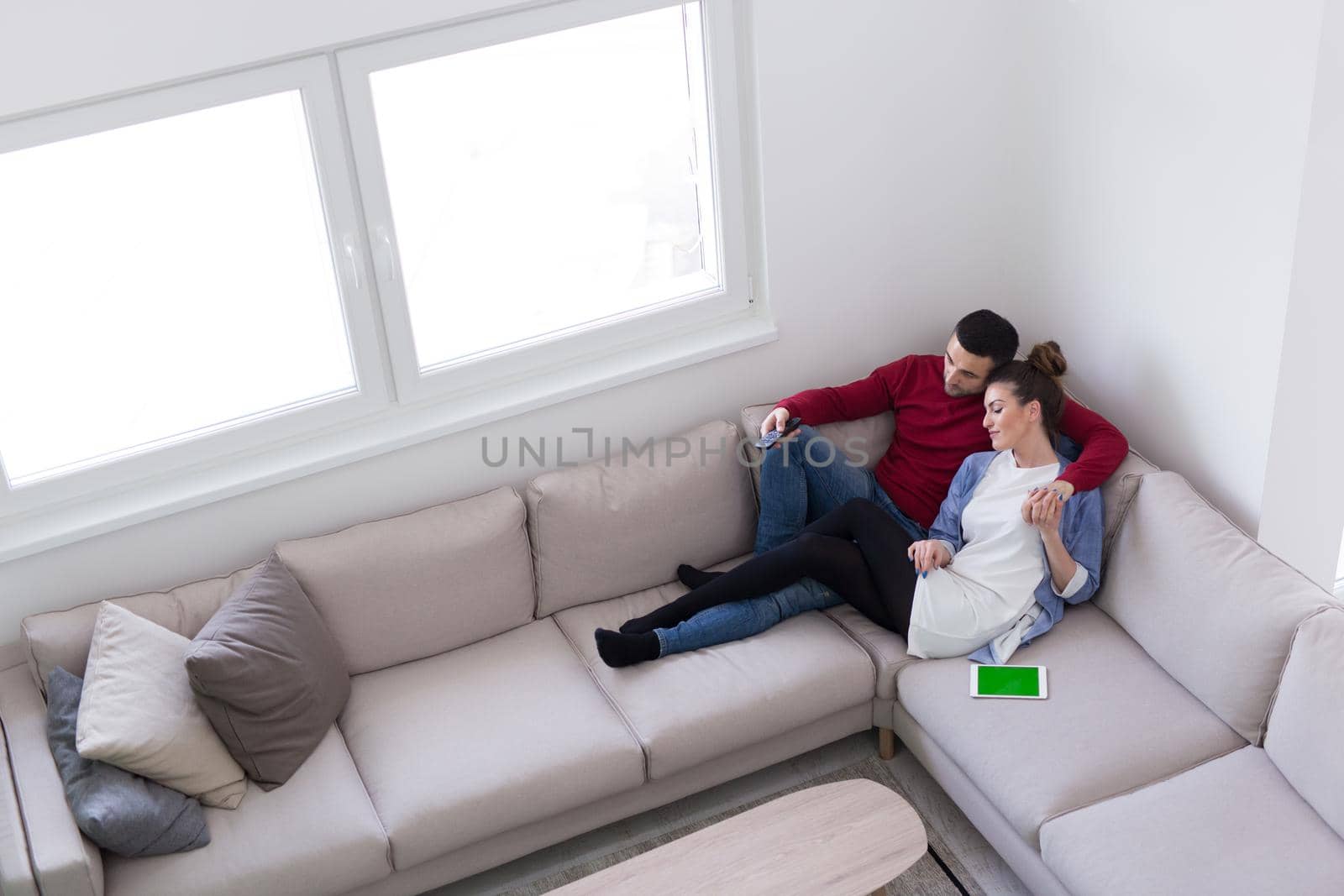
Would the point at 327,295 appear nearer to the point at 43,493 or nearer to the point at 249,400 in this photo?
the point at 249,400

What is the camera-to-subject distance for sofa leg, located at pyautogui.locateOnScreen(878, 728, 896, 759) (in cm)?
333

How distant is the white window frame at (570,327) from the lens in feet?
10.2

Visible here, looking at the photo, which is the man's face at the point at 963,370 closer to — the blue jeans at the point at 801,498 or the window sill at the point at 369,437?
the blue jeans at the point at 801,498

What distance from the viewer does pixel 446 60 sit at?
125 inches

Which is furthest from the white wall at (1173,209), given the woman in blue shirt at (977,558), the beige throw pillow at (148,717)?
the beige throw pillow at (148,717)

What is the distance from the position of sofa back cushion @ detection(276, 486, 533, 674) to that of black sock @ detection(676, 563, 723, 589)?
0.43 meters

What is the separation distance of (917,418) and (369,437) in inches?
60.3

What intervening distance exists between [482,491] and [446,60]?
1.18 metres

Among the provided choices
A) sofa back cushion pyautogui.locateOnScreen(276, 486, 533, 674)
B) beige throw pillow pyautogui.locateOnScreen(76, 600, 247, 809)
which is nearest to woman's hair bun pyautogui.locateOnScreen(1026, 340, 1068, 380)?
sofa back cushion pyautogui.locateOnScreen(276, 486, 533, 674)

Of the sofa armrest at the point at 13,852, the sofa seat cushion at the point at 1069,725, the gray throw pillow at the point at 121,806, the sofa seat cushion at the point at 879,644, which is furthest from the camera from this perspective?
the sofa seat cushion at the point at 879,644

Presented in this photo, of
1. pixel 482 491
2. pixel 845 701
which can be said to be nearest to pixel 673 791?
pixel 845 701

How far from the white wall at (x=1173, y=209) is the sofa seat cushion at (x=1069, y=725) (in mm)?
561

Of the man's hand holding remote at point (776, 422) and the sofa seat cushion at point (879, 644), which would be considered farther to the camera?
the man's hand holding remote at point (776, 422)

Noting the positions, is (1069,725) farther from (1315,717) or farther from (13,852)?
(13,852)
